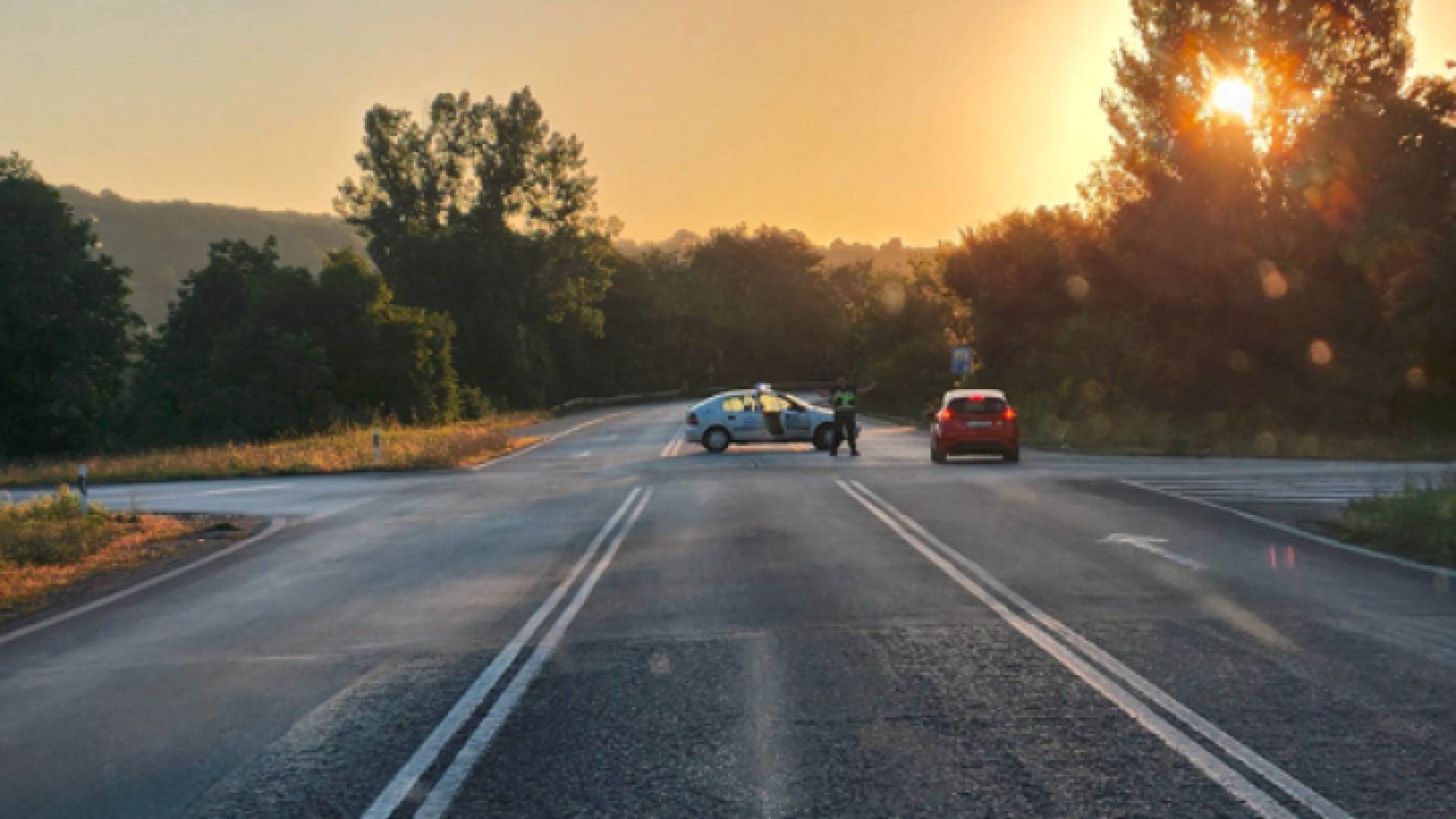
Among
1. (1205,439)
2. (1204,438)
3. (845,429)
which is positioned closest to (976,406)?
(845,429)

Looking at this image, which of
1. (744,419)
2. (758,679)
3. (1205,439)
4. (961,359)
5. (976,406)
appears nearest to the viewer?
(758,679)

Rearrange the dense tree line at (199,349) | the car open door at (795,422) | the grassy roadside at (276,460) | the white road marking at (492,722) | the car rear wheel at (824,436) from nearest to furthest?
the white road marking at (492,722) < the grassy roadside at (276,460) < the car rear wheel at (824,436) < the car open door at (795,422) < the dense tree line at (199,349)

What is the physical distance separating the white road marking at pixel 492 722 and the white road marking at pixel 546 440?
19654 millimetres

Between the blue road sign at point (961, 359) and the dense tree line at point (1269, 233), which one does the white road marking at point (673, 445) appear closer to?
the blue road sign at point (961, 359)

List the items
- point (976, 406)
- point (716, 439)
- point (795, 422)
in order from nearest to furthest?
point (976, 406), point (716, 439), point (795, 422)

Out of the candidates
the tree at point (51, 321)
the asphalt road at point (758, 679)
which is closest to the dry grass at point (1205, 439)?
the asphalt road at point (758, 679)

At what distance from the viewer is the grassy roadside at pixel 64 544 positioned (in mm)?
12219

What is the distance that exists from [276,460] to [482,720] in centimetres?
2662

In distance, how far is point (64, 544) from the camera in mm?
14484

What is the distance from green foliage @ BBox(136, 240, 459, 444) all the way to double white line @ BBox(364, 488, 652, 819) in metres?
47.0

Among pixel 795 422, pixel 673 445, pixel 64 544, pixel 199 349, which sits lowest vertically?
pixel 64 544

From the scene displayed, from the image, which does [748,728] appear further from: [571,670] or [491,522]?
[491,522]

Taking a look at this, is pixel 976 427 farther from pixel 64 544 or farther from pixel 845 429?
pixel 64 544

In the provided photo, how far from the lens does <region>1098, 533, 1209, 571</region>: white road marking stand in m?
11.8
